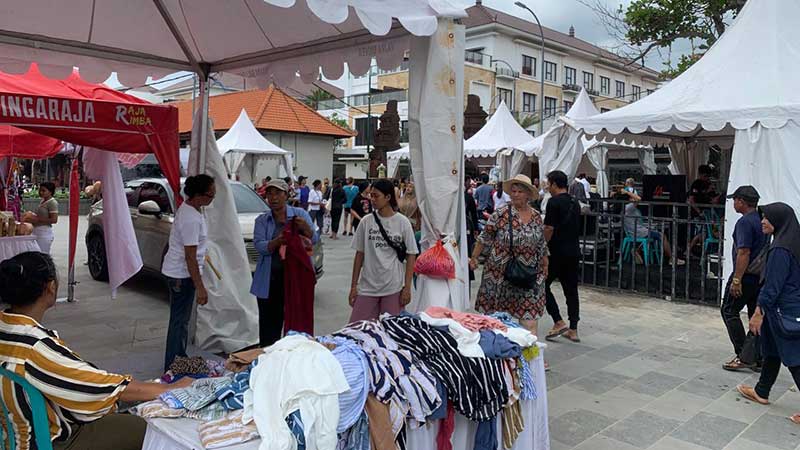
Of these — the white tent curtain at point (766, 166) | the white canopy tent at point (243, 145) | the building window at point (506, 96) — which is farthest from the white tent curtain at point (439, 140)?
the building window at point (506, 96)

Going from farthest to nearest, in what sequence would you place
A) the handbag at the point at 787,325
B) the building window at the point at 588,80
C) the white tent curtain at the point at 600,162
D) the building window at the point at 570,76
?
the building window at the point at 588,80
the building window at the point at 570,76
the white tent curtain at the point at 600,162
the handbag at the point at 787,325

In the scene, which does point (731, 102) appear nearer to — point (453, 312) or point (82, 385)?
point (453, 312)

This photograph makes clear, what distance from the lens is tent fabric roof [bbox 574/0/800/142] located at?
8152 millimetres

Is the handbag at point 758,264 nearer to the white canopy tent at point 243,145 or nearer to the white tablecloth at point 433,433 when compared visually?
the white tablecloth at point 433,433

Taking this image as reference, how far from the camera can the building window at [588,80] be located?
54.8 m

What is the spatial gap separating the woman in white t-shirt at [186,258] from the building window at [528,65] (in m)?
47.2

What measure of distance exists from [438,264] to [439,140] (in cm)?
80

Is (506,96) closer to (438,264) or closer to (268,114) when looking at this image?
(268,114)

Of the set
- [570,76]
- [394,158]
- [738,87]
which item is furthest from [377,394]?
[570,76]

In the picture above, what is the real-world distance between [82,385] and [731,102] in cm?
897

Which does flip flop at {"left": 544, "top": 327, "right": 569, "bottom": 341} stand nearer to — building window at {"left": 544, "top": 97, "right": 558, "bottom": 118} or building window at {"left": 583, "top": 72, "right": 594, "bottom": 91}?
building window at {"left": 544, "top": 97, "right": 558, "bottom": 118}

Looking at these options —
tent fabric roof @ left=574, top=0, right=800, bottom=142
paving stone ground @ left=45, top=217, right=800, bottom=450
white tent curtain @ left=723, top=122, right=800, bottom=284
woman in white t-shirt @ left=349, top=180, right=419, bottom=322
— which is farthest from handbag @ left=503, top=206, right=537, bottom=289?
tent fabric roof @ left=574, top=0, right=800, bottom=142

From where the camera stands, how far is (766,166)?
8.04m

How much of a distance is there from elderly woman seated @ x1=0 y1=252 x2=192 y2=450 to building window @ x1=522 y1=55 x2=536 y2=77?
49.6 m
